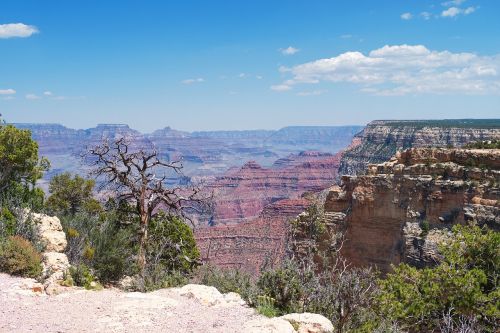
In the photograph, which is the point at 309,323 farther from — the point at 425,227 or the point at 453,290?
the point at 425,227

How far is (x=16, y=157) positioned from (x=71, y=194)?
674 centimetres

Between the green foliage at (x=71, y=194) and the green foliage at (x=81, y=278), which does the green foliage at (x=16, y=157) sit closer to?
the green foliage at (x=71, y=194)

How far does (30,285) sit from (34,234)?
3696 millimetres

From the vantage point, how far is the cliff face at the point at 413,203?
33094 millimetres

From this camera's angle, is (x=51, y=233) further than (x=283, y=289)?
Yes

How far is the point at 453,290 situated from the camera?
1503 centimetres

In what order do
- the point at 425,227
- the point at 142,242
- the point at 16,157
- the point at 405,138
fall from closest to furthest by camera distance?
1. the point at 142,242
2. the point at 16,157
3. the point at 425,227
4. the point at 405,138

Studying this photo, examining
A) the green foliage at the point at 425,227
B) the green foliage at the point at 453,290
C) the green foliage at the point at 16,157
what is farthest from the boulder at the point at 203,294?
the green foliage at the point at 425,227

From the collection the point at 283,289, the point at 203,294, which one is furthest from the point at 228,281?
the point at 283,289

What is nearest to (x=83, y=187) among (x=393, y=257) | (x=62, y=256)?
(x=62, y=256)

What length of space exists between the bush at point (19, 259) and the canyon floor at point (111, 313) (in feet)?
1.85

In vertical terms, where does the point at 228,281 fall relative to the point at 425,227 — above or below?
above

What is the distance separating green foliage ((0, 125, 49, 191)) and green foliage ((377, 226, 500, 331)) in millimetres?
15830

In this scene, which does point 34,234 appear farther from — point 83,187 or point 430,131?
point 430,131
